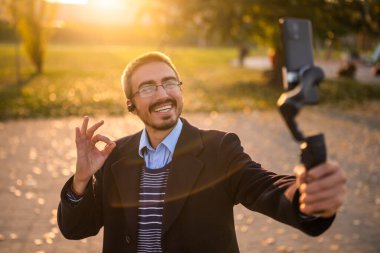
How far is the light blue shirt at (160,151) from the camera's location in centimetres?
251

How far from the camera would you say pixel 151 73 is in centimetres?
254

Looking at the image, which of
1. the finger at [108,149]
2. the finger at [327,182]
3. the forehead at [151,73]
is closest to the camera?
the finger at [327,182]

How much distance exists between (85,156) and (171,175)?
0.49 metres

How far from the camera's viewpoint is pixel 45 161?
27.0 feet

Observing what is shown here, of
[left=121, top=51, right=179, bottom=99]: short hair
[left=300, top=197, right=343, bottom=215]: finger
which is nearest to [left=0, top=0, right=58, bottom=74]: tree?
[left=121, top=51, right=179, bottom=99]: short hair

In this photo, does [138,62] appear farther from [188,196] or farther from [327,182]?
[327,182]

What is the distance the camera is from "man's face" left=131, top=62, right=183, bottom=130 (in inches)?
98.9

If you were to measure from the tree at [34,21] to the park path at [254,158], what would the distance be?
43.5 feet

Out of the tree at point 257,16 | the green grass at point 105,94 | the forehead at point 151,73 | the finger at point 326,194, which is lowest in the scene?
the finger at point 326,194

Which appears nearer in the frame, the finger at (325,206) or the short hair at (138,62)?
the finger at (325,206)

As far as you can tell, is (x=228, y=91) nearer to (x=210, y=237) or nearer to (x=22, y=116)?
(x=22, y=116)

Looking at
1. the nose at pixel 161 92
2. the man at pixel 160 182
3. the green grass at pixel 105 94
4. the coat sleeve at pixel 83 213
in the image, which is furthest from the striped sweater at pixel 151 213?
the green grass at pixel 105 94

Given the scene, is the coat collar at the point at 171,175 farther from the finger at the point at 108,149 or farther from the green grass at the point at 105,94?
the green grass at the point at 105,94

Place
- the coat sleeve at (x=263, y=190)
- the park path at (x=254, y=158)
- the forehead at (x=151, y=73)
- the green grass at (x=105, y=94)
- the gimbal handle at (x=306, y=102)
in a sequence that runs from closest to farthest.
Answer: the gimbal handle at (x=306, y=102), the coat sleeve at (x=263, y=190), the forehead at (x=151, y=73), the park path at (x=254, y=158), the green grass at (x=105, y=94)
